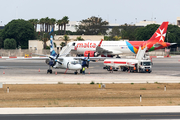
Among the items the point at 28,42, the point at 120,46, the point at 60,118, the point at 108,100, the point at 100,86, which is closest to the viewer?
the point at 60,118

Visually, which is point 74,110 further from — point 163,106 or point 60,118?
point 163,106

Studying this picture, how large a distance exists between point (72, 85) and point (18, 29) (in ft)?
324

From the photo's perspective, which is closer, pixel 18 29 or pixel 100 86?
pixel 100 86

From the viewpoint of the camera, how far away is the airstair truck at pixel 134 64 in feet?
151

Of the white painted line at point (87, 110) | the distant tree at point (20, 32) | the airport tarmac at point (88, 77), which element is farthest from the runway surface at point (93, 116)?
the distant tree at point (20, 32)

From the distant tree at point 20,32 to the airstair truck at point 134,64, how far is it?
8261 cm

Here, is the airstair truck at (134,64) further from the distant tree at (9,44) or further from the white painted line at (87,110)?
the distant tree at (9,44)

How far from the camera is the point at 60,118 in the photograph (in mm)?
16672

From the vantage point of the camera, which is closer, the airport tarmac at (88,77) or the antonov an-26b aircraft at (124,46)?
the airport tarmac at (88,77)

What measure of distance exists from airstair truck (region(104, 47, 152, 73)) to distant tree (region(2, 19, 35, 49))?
8261 cm

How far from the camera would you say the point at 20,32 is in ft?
414

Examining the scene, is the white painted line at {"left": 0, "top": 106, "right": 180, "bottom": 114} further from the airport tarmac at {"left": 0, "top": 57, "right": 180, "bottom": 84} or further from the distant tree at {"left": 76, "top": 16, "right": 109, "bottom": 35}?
the distant tree at {"left": 76, "top": 16, "right": 109, "bottom": 35}

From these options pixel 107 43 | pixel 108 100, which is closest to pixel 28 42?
pixel 107 43

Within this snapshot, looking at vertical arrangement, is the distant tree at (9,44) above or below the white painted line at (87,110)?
above
